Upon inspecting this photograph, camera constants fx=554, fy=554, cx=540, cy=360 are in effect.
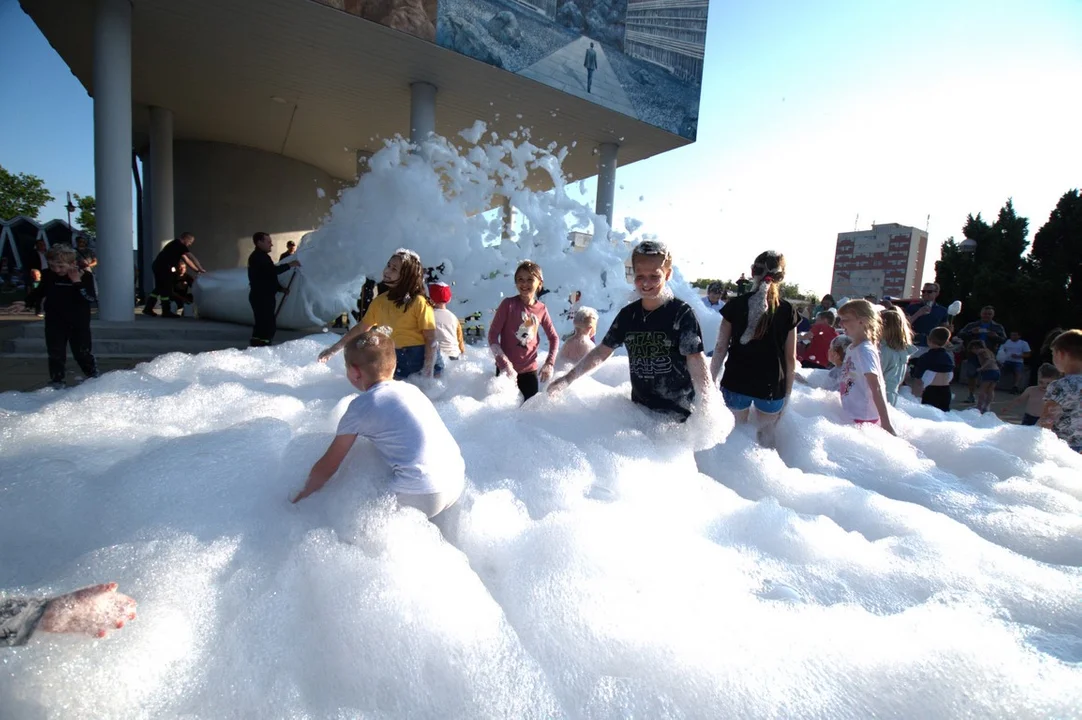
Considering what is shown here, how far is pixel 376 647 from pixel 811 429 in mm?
3285

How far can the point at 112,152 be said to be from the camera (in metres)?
7.85

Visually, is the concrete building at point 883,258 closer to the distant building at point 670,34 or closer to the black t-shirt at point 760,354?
the distant building at point 670,34

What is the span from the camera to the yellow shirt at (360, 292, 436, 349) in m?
3.77

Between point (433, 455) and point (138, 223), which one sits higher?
point (138, 223)

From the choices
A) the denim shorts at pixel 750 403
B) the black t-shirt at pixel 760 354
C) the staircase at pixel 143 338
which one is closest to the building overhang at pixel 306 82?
the staircase at pixel 143 338

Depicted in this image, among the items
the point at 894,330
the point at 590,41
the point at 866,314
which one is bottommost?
the point at 894,330

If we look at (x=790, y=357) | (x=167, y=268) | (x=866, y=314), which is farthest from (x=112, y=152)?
(x=866, y=314)

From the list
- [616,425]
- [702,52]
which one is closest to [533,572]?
[616,425]

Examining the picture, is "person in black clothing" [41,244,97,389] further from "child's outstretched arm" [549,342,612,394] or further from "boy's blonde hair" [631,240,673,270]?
"boy's blonde hair" [631,240,673,270]

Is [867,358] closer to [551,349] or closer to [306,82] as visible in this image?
[551,349]

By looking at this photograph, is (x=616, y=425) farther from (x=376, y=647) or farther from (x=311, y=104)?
(x=311, y=104)

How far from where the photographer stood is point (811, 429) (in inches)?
153

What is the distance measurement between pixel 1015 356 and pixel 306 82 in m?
14.8

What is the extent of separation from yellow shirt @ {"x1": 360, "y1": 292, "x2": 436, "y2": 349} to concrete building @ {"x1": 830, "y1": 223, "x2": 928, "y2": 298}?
46039 millimetres
